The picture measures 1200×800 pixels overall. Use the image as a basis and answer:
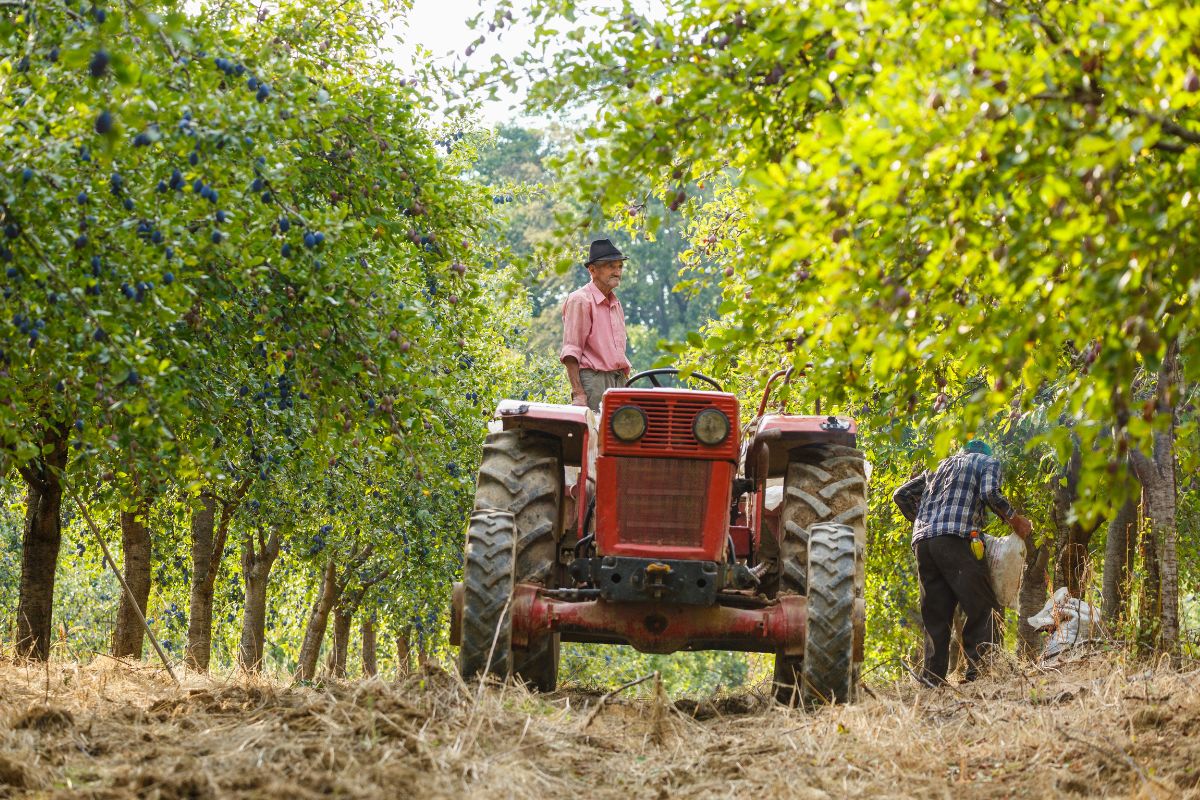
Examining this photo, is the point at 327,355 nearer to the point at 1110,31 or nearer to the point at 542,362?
the point at 1110,31

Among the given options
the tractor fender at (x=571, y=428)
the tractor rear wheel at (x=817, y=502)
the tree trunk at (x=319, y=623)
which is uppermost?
the tractor fender at (x=571, y=428)

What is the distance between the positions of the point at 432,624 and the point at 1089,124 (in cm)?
1294

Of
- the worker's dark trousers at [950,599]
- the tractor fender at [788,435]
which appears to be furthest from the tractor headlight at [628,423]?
the worker's dark trousers at [950,599]

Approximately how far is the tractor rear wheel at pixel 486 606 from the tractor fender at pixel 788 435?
1.51 metres

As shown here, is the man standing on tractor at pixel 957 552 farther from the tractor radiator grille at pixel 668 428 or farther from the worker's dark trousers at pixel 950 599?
the tractor radiator grille at pixel 668 428

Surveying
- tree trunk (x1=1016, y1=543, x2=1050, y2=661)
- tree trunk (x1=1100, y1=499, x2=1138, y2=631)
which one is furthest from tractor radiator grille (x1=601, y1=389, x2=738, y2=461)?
tree trunk (x1=1016, y1=543, x2=1050, y2=661)

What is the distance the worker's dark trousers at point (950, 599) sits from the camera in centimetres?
884

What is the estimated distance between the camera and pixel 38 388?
8102mm

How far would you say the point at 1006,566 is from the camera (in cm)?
880

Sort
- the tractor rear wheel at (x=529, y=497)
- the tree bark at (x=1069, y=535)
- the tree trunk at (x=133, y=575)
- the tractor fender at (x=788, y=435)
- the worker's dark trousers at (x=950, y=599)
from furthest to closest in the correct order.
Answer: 1. the tree bark at (x=1069, y=535)
2. the tree trunk at (x=133, y=575)
3. the worker's dark trousers at (x=950, y=599)
4. the tractor fender at (x=788, y=435)
5. the tractor rear wheel at (x=529, y=497)

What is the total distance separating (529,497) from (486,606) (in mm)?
707

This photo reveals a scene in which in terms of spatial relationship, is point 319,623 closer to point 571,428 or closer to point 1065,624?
point 1065,624

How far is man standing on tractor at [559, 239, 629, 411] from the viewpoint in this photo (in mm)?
7801

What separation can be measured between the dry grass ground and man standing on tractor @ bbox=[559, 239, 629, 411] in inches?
76.2
